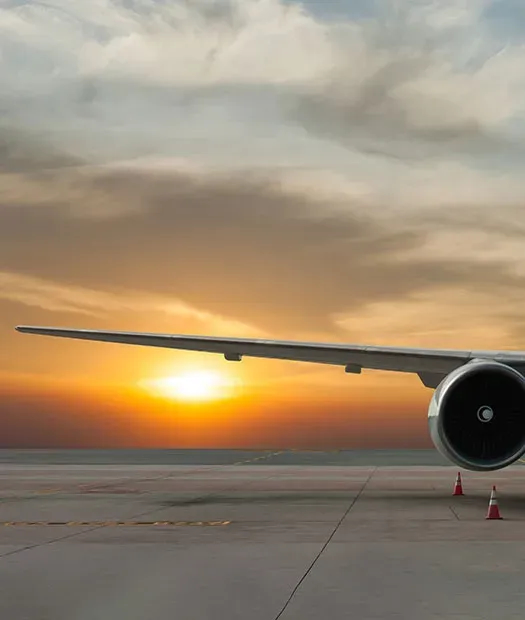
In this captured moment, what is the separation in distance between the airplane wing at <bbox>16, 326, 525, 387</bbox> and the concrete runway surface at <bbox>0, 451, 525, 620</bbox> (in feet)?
7.96

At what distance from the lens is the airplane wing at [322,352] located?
17.4m

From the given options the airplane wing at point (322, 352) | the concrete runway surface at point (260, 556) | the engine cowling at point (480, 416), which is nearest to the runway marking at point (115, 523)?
the concrete runway surface at point (260, 556)

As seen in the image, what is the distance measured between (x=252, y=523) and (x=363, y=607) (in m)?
6.68

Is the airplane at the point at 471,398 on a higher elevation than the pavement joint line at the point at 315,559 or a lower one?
higher

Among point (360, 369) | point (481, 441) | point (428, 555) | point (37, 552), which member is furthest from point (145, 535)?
point (360, 369)

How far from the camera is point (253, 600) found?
8102 millimetres

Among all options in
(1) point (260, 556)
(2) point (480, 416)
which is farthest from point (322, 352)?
(1) point (260, 556)

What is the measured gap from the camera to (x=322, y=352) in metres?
18.7

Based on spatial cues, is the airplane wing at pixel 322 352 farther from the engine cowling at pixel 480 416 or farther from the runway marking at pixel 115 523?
the runway marking at pixel 115 523

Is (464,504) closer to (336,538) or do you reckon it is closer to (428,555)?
(336,538)

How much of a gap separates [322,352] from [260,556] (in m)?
8.31

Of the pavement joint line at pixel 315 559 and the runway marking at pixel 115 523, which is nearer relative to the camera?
the pavement joint line at pixel 315 559

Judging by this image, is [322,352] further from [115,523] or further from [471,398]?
[115,523]

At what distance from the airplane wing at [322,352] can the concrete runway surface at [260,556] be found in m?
2.43
